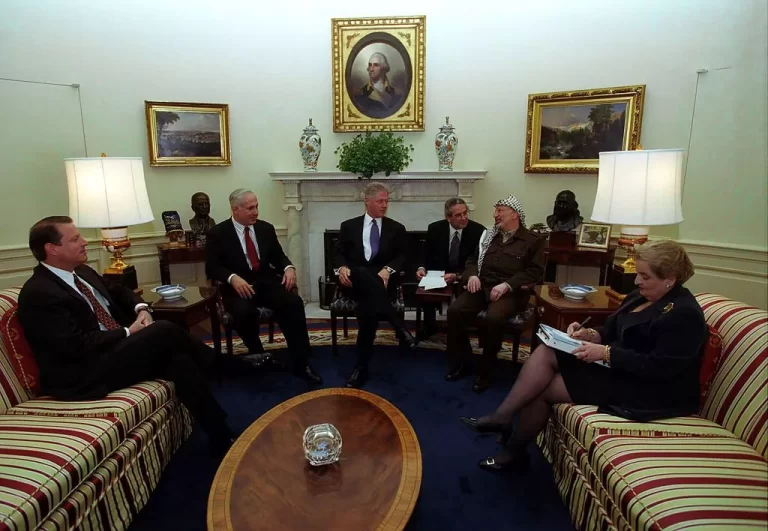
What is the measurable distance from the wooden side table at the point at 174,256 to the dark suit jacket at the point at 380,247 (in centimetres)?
186

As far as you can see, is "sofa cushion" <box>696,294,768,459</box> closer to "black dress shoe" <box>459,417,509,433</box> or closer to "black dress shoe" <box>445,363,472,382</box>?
"black dress shoe" <box>459,417,509,433</box>

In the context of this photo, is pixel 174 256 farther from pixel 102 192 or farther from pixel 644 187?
pixel 644 187

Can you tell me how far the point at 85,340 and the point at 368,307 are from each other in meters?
1.97

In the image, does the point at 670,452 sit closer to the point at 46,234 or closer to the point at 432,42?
the point at 46,234

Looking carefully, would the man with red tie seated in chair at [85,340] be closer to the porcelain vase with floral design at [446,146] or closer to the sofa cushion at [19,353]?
the sofa cushion at [19,353]

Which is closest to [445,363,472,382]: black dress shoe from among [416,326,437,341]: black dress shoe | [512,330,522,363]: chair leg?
[512,330,522,363]: chair leg

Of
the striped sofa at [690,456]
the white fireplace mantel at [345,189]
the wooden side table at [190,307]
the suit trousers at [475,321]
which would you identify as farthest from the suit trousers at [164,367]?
the white fireplace mantel at [345,189]

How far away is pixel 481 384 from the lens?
138 inches

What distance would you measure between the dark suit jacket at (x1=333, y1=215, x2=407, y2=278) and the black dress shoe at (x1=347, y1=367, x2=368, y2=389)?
93cm

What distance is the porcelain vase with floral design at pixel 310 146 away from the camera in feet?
17.0

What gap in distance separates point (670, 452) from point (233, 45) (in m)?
5.55

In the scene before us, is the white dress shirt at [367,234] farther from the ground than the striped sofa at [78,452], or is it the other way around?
the white dress shirt at [367,234]

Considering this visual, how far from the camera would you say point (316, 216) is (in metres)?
5.65

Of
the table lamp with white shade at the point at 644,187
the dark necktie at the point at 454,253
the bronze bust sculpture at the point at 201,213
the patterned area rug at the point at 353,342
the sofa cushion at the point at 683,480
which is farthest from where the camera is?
the bronze bust sculpture at the point at 201,213
